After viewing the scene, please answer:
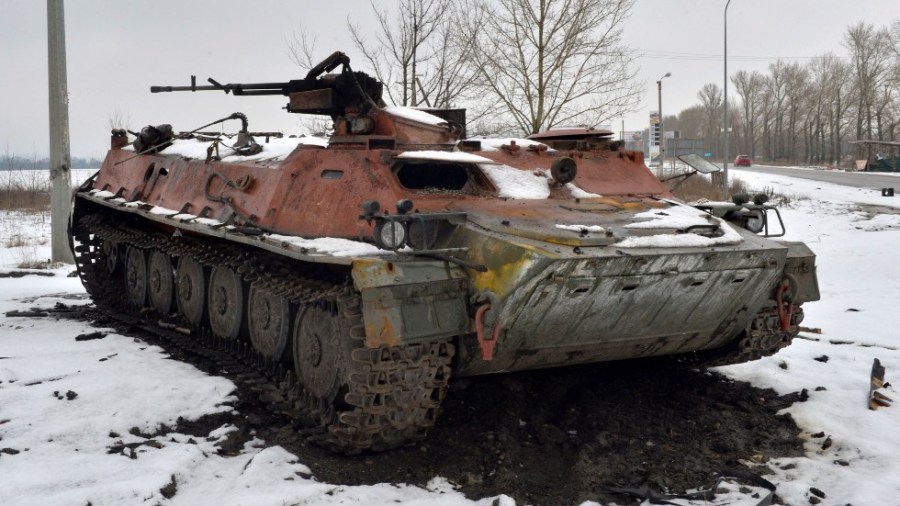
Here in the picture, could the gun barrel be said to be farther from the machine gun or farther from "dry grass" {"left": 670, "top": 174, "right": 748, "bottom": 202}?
"dry grass" {"left": 670, "top": 174, "right": 748, "bottom": 202}

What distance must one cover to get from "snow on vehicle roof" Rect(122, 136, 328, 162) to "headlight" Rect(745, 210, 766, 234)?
11.1 ft

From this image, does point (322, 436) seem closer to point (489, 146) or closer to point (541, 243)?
point (541, 243)

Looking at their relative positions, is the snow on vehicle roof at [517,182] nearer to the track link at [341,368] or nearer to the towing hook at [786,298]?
the track link at [341,368]

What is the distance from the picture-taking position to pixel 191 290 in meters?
9.07

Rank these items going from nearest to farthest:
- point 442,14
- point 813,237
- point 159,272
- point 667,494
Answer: point 667,494 → point 159,272 → point 442,14 → point 813,237

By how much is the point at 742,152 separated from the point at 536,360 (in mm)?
100335

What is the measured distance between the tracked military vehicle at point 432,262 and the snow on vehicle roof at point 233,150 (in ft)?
0.21

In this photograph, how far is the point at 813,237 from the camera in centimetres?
1877

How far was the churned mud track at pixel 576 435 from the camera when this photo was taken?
5.68 m

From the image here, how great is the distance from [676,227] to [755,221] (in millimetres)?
1593

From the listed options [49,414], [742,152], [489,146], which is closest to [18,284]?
[49,414]

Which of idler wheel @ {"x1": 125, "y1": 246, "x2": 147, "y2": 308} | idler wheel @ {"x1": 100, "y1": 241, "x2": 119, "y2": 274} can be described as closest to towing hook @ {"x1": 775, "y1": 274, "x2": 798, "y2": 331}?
idler wheel @ {"x1": 125, "y1": 246, "x2": 147, "y2": 308}

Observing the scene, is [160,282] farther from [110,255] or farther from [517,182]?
[517,182]

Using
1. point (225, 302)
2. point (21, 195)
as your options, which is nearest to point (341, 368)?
point (225, 302)
